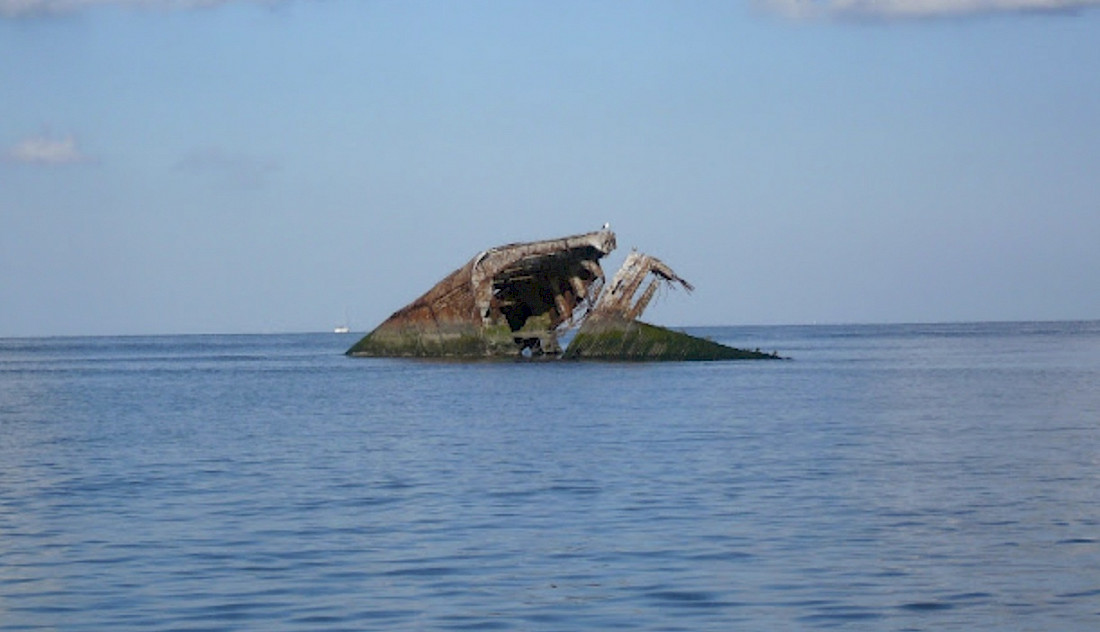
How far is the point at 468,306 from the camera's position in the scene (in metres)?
61.5

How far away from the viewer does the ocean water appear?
13227 mm

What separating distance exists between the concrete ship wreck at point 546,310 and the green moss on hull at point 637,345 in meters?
0.03

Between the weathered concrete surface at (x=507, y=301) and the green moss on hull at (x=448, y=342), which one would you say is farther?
the green moss on hull at (x=448, y=342)

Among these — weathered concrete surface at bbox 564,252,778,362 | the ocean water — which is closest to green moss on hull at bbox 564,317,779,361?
weathered concrete surface at bbox 564,252,778,362

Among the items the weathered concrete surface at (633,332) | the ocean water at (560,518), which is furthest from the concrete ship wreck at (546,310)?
the ocean water at (560,518)

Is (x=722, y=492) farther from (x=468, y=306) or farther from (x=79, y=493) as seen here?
(x=468, y=306)

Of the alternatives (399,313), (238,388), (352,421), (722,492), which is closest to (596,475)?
(722,492)

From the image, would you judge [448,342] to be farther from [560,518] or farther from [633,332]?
[560,518]

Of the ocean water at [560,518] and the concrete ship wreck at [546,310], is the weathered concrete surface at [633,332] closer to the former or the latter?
the concrete ship wreck at [546,310]

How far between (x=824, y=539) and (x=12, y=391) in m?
45.9

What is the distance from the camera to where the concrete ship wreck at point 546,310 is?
57719mm

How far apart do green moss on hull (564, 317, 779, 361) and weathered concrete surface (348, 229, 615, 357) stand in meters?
1.11

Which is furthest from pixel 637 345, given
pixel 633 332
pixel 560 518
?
pixel 560 518

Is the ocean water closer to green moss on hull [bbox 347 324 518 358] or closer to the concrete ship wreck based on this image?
the concrete ship wreck
